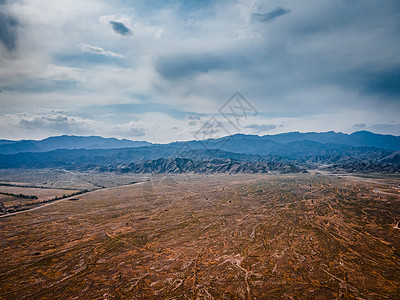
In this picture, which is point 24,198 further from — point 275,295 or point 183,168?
point 183,168

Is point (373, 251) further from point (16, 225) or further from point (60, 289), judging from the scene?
point (16, 225)

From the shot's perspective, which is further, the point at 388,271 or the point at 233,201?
the point at 233,201

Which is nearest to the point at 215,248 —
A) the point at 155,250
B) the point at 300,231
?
the point at 155,250

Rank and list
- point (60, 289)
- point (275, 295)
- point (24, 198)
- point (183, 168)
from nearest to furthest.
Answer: point (275, 295), point (60, 289), point (24, 198), point (183, 168)

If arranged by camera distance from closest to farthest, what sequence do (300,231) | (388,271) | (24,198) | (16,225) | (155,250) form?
1. (388,271)
2. (155,250)
3. (300,231)
4. (16,225)
5. (24,198)

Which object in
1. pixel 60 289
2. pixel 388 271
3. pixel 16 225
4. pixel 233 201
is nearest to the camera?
pixel 60 289

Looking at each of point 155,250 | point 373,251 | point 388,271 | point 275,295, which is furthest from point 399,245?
point 155,250
